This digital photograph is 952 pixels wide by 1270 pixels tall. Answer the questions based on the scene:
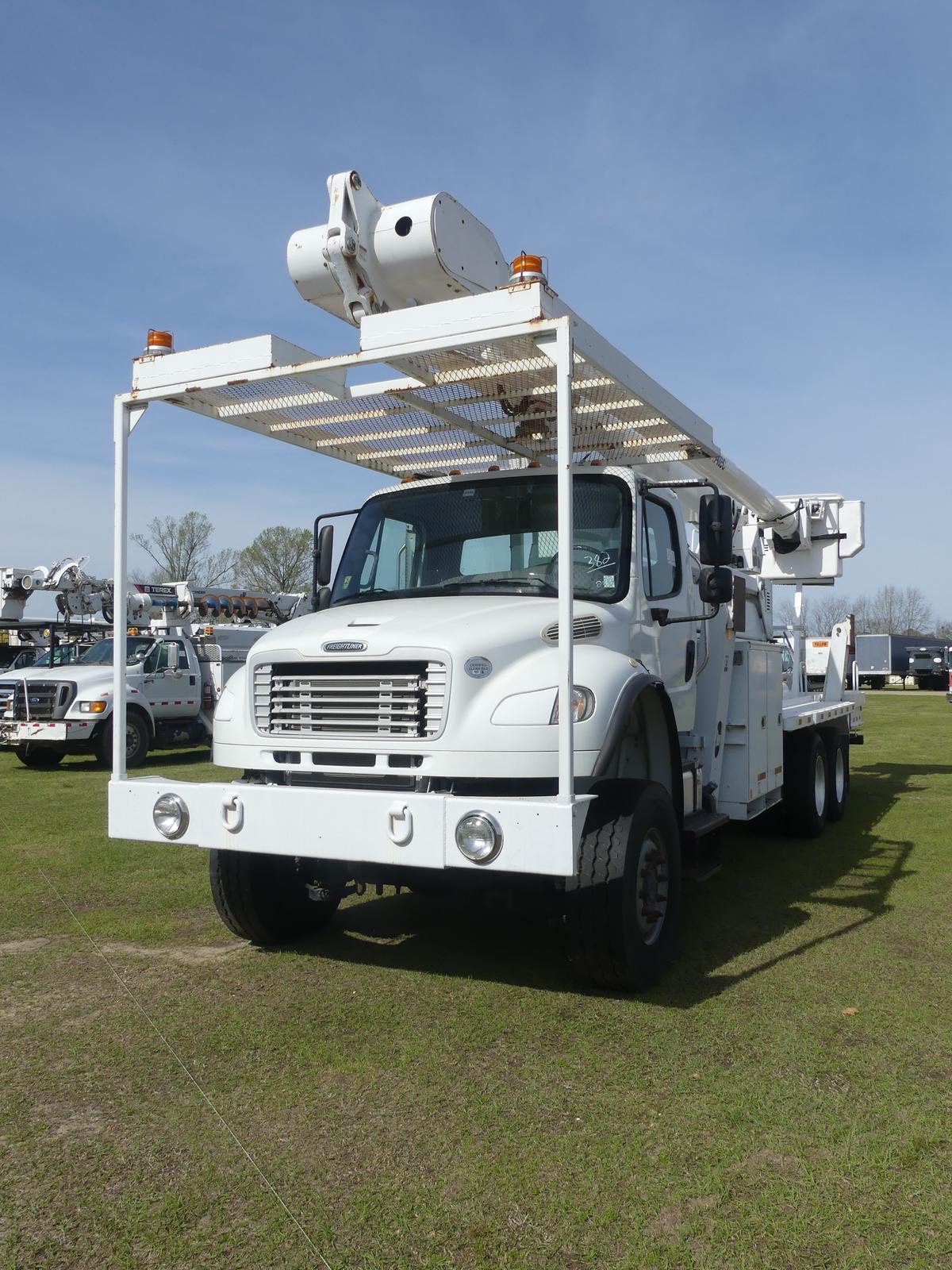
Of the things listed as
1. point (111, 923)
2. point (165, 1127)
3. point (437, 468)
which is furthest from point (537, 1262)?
point (437, 468)

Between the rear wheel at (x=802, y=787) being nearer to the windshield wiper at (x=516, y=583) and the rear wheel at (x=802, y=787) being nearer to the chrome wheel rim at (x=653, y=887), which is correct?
the chrome wheel rim at (x=653, y=887)

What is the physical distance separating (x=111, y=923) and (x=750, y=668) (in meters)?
4.34

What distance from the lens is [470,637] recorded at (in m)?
4.56

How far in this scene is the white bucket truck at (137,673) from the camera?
49.7 ft

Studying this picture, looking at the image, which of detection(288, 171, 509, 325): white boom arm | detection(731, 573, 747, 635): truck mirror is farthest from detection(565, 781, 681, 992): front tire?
detection(288, 171, 509, 325): white boom arm

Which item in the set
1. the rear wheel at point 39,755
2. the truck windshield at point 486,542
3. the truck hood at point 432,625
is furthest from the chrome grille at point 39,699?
the truck hood at point 432,625

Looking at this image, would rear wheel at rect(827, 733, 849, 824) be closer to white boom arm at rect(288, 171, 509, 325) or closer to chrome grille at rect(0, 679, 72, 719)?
white boom arm at rect(288, 171, 509, 325)

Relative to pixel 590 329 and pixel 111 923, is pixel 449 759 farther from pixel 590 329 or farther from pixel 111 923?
pixel 111 923

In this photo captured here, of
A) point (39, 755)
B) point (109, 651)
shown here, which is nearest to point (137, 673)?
Result: point (109, 651)

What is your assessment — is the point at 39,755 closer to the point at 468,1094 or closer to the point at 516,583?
the point at 516,583

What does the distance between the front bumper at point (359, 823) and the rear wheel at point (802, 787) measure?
16.8 ft

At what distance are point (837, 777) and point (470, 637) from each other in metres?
6.68

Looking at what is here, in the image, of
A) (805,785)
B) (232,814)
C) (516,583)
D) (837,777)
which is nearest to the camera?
(232,814)

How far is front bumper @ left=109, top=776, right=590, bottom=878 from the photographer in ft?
13.2
